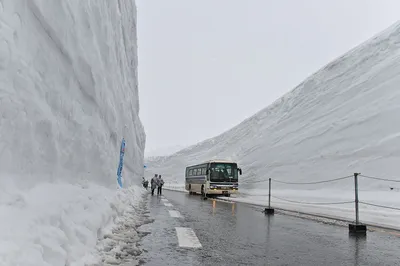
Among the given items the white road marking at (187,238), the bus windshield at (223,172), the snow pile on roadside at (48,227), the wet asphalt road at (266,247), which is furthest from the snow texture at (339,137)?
the snow pile on roadside at (48,227)

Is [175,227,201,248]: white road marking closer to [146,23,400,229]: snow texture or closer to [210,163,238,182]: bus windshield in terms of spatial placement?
[146,23,400,229]: snow texture

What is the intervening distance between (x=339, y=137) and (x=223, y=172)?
1339 centimetres

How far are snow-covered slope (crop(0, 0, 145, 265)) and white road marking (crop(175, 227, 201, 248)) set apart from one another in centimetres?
155

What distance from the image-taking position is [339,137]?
109ft

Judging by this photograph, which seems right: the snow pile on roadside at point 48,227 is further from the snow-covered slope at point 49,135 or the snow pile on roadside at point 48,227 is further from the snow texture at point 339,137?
the snow texture at point 339,137

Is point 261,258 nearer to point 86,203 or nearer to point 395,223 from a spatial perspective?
point 86,203

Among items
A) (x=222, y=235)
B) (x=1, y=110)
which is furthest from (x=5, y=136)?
(x=222, y=235)

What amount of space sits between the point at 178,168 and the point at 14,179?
9307 centimetres

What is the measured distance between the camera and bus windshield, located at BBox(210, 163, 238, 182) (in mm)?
28250

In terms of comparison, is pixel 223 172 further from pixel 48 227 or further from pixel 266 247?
pixel 48 227

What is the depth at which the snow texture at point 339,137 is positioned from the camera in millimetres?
24984

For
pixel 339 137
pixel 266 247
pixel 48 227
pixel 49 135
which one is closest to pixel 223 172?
pixel 339 137

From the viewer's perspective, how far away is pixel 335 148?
1267 inches

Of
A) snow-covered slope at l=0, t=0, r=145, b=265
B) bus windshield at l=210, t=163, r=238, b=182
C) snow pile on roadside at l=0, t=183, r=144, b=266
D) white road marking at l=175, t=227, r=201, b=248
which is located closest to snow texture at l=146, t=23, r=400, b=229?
bus windshield at l=210, t=163, r=238, b=182
